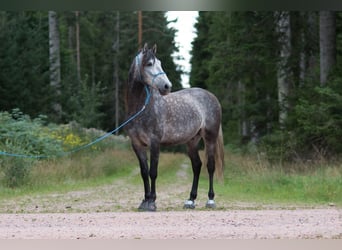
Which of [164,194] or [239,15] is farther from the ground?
[239,15]

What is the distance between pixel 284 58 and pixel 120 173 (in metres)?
6.09

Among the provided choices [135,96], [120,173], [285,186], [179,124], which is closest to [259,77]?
[120,173]

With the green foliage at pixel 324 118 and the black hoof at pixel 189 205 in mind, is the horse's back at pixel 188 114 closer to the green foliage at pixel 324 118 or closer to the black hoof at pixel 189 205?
the black hoof at pixel 189 205

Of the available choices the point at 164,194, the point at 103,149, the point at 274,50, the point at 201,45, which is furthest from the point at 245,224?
the point at 201,45

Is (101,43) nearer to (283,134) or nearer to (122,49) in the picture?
→ (122,49)

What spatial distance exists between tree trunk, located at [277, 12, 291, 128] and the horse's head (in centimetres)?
1029

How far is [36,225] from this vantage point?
8.53 metres

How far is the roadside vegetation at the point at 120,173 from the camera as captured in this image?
1272cm

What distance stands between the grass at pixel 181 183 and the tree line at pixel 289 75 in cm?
113

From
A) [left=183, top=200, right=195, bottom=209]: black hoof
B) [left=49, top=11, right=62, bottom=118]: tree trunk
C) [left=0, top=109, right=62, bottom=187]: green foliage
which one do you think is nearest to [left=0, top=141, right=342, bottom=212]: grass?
[left=183, top=200, right=195, bottom=209]: black hoof

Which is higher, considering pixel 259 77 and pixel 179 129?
pixel 179 129

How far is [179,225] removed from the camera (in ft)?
27.4

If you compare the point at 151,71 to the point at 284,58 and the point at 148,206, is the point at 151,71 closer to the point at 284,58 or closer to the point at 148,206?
the point at 148,206

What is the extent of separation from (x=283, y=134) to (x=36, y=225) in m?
11.1
